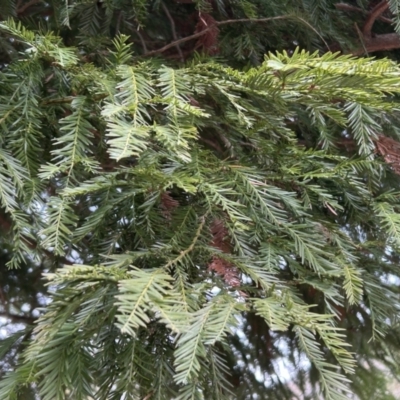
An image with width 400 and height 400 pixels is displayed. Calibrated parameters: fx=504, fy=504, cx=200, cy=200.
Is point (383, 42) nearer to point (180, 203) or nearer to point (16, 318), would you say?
point (180, 203)

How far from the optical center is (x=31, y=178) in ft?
1.91

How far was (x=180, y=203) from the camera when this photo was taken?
2.26 ft

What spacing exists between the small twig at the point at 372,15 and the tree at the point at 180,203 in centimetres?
10

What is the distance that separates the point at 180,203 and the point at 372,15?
1.80 ft

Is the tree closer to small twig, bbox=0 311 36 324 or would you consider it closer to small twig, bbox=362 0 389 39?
small twig, bbox=362 0 389 39

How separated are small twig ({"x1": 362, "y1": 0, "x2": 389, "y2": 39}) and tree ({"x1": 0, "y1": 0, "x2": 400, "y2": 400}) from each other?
10cm

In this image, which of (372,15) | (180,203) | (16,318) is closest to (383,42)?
(372,15)

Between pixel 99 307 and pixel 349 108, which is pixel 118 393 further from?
pixel 349 108

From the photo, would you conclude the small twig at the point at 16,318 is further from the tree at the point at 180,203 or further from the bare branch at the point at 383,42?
the bare branch at the point at 383,42

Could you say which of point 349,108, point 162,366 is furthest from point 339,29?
point 162,366

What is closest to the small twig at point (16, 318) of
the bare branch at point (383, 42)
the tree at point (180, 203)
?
the tree at point (180, 203)

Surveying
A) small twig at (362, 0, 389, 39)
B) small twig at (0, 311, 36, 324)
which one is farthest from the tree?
small twig at (0, 311, 36, 324)

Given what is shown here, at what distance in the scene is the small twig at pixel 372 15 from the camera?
91cm

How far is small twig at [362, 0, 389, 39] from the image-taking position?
91 cm
